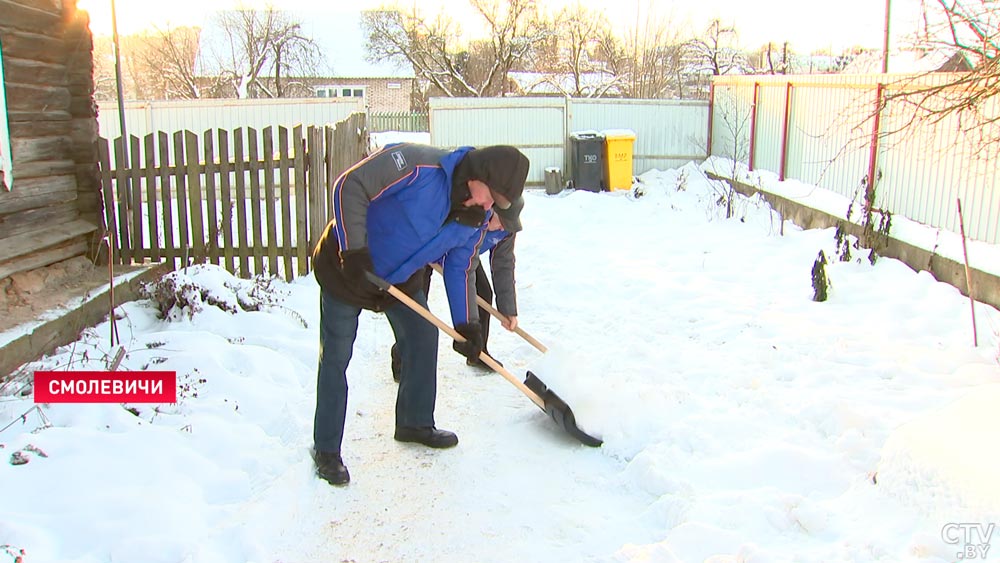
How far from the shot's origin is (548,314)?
22.4 ft

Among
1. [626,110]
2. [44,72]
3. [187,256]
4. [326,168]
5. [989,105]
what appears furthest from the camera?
[626,110]

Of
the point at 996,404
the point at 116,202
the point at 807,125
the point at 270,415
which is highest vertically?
the point at 807,125

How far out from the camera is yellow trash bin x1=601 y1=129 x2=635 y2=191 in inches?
586

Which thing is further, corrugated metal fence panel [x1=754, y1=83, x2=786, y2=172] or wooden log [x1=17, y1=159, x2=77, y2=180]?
corrugated metal fence panel [x1=754, y1=83, x2=786, y2=172]

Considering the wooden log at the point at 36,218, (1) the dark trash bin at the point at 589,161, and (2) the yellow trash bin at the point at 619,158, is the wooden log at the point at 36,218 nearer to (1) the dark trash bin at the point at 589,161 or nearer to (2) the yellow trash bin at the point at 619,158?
(1) the dark trash bin at the point at 589,161

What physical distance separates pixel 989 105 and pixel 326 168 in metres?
6.24

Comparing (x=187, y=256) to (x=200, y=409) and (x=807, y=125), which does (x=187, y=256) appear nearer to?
(x=200, y=409)

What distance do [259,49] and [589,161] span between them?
81.0ft

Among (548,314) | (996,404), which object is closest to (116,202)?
(548,314)

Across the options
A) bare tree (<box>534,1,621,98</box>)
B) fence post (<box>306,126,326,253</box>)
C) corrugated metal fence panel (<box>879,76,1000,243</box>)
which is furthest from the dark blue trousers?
bare tree (<box>534,1,621,98</box>)

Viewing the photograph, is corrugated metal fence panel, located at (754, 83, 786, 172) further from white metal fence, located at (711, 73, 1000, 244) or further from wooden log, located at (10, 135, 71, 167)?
wooden log, located at (10, 135, 71, 167)

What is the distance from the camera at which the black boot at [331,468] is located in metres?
3.73

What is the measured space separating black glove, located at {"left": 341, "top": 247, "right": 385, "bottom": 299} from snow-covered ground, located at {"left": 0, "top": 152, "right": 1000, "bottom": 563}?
984 mm

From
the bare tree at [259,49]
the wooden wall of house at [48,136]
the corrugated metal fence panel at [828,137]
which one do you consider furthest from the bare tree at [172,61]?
the wooden wall of house at [48,136]
